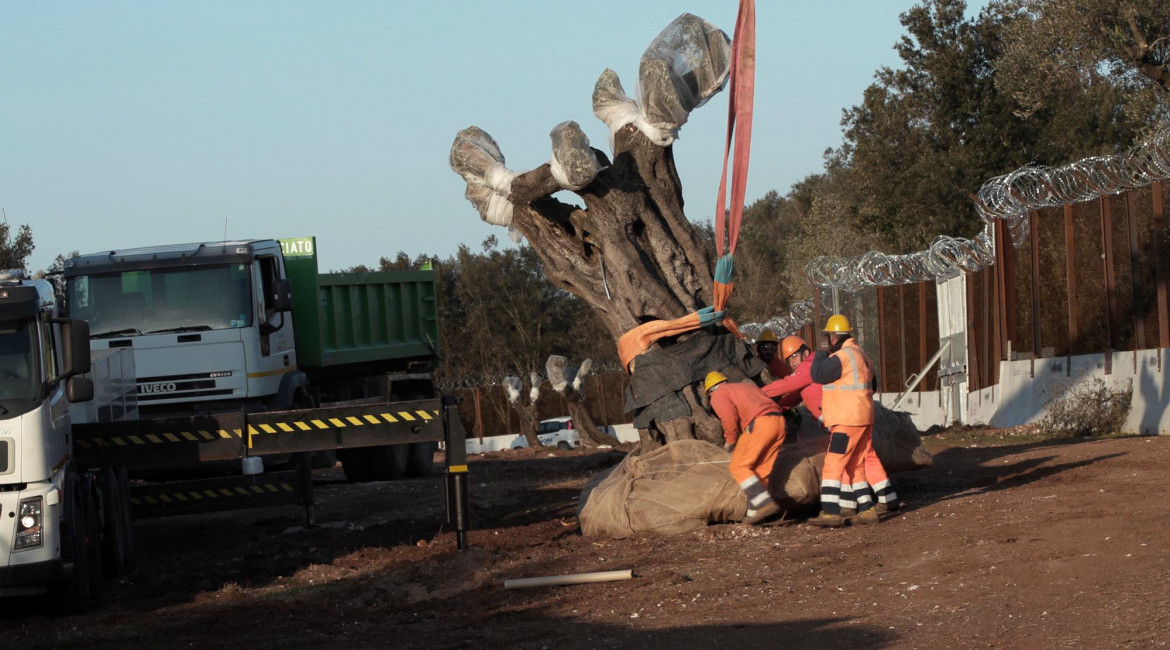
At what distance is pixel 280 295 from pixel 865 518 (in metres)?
7.04

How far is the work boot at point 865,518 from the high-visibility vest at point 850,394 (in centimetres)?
69

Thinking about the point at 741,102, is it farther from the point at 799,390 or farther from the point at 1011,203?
the point at 1011,203

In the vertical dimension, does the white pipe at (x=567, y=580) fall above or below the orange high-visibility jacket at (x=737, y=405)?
below

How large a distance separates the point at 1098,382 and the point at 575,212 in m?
8.01

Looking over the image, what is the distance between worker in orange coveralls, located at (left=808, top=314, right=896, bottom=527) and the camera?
1005cm

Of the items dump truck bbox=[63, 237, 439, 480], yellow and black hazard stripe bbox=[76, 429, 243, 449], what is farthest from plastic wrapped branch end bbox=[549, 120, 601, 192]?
yellow and black hazard stripe bbox=[76, 429, 243, 449]

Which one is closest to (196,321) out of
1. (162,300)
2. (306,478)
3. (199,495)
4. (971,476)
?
(162,300)

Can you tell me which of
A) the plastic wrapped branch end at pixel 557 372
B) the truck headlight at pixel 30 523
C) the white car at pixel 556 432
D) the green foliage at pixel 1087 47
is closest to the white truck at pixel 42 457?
the truck headlight at pixel 30 523

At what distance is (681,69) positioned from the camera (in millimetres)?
11539

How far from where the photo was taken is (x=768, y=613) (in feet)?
24.2

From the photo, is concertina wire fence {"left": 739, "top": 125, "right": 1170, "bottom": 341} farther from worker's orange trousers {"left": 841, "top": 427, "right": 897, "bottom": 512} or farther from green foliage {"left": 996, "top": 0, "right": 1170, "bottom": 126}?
worker's orange trousers {"left": 841, "top": 427, "right": 897, "bottom": 512}

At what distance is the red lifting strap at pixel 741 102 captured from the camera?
36.1 feet

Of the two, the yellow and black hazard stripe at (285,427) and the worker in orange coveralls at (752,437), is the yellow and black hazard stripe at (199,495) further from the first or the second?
the worker in orange coveralls at (752,437)

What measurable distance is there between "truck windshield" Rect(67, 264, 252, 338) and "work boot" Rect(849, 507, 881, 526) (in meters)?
6.89
